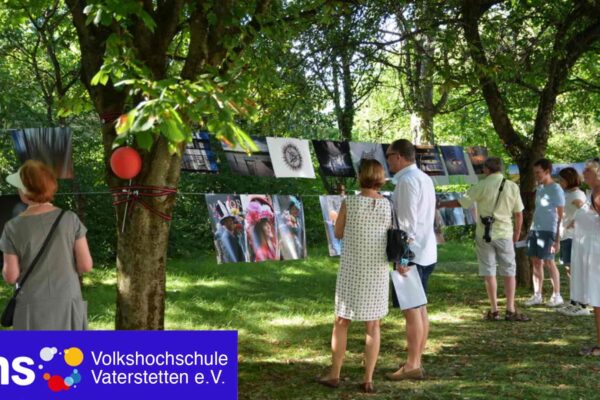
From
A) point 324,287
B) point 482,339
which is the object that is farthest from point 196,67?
point 324,287

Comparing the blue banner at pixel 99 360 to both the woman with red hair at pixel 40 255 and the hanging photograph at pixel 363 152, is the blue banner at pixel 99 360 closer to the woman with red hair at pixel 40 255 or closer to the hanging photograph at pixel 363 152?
the woman with red hair at pixel 40 255

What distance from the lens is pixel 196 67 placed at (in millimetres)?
4863

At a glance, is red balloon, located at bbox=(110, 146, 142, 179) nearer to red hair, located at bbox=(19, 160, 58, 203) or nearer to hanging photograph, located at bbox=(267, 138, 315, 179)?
red hair, located at bbox=(19, 160, 58, 203)

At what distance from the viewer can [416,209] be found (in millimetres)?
5191

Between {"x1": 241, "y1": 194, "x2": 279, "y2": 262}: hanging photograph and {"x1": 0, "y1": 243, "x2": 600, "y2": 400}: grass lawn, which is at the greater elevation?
{"x1": 241, "y1": 194, "x2": 279, "y2": 262}: hanging photograph

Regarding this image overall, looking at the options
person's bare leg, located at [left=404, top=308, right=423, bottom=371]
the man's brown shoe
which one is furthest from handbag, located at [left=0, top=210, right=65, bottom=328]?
the man's brown shoe

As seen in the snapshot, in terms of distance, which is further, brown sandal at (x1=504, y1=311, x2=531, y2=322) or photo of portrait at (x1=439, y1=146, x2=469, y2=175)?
photo of portrait at (x1=439, y1=146, x2=469, y2=175)

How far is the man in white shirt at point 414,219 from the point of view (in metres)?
5.18

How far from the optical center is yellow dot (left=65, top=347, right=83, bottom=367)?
10.4ft

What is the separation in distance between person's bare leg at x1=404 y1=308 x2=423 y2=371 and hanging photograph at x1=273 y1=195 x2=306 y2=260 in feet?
9.99

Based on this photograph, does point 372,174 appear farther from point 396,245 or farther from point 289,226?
point 289,226

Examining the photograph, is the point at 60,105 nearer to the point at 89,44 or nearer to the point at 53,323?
the point at 89,44

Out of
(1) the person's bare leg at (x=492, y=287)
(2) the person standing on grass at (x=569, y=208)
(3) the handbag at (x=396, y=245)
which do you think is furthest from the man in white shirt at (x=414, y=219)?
(2) the person standing on grass at (x=569, y=208)

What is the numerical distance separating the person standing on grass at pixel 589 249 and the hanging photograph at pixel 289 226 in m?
3.32
